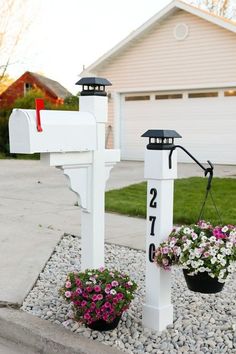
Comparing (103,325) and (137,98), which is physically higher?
(137,98)

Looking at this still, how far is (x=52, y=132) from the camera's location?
→ 3.12 meters

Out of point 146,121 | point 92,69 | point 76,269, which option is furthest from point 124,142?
point 76,269

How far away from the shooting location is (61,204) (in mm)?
7945

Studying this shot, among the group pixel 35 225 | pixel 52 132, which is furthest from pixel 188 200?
pixel 52 132

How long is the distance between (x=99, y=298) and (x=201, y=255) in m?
0.70

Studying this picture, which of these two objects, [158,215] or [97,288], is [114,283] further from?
[158,215]

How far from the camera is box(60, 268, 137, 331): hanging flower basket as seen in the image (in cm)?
311

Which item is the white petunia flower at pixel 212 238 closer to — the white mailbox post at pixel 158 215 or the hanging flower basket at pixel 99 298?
the white mailbox post at pixel 158 215

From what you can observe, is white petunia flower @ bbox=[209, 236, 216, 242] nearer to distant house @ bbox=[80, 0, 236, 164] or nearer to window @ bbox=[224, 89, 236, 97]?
distant house @ bbox=[80, 0, 236, 164]

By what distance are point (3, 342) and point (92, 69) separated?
13.6 metres

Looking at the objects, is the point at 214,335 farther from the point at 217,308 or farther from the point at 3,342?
the point at 3,342

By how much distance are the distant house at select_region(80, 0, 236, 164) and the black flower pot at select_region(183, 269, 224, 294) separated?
11.2m

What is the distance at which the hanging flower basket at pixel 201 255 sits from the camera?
3.03 m

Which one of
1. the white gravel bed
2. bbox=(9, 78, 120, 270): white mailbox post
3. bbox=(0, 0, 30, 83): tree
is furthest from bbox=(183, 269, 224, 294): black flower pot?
bbox=(0, 0, 30, 83): tree
